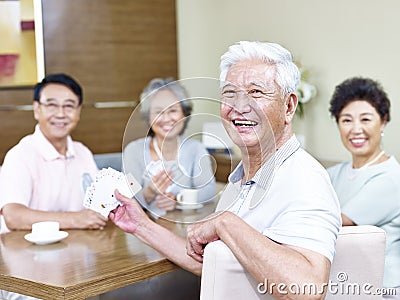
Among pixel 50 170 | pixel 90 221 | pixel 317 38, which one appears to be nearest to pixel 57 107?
pixel 50 170

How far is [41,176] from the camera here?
108 inches

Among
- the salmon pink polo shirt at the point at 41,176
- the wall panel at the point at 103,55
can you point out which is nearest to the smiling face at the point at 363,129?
the salmon pink polo shirt at the point at 41,176

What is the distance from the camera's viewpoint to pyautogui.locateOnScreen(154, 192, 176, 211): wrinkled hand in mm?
2125

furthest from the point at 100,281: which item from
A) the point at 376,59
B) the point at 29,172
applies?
the point at 376,59

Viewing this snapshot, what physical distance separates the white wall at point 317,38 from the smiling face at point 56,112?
70.2 inches

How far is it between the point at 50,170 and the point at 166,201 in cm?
82

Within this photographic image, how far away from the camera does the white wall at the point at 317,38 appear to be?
12.4 feet

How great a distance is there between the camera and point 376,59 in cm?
383

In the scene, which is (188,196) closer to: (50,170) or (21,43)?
(50,170)

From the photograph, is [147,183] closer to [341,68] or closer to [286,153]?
[286,153]

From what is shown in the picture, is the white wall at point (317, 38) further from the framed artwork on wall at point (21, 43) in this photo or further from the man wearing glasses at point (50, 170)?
the man wearing glasses at point (50, 170)

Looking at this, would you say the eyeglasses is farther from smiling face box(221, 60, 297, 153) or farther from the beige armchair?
the beige armchair

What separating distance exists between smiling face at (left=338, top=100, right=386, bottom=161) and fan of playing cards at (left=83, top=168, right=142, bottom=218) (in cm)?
100

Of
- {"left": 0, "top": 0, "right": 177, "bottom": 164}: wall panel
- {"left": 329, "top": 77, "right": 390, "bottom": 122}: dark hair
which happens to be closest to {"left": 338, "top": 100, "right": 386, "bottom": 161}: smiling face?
{"left": 329, "top": 77, "right": 390, "bottom": 122}: dark hair
